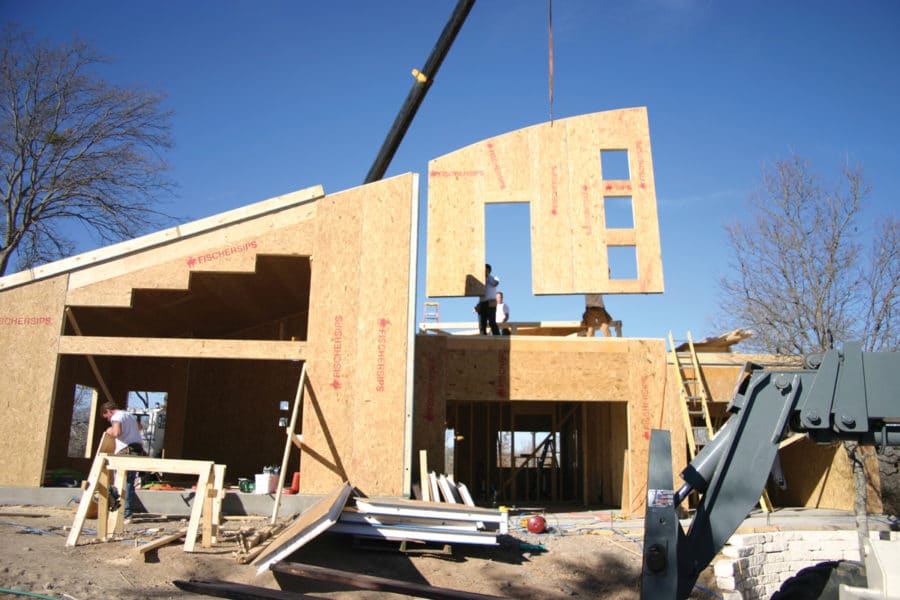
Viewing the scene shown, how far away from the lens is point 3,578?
22.4 ft

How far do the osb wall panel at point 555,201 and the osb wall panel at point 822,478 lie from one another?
5173mm

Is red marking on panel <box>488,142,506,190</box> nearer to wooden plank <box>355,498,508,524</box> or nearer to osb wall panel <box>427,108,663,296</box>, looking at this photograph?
osb wall panel <box>427,108,663,296</box>

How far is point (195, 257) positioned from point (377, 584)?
6973mm

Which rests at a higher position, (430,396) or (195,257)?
(195,257)

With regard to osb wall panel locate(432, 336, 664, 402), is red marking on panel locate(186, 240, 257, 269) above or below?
above

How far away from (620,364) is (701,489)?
8.96 m

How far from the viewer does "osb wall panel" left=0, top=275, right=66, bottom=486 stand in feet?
36.9

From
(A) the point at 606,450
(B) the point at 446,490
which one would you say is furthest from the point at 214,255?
(A) the point at 606,450

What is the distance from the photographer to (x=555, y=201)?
14164 mm

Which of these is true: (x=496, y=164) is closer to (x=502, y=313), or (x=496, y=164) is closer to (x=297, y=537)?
(x=502, y=313)

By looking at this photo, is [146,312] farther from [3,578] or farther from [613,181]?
[613,181]

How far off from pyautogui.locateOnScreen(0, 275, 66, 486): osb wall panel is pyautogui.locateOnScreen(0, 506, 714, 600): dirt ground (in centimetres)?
77

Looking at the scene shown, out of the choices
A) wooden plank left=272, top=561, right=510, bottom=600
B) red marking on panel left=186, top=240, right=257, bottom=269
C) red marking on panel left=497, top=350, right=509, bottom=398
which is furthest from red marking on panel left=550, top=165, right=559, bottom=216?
wooden plank left=272, top=561, right=510, bottom=600

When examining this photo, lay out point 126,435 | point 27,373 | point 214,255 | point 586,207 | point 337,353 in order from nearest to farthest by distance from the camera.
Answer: point 126,435 < point 337,353 < point 27,373 < point 214,255 < point 586,207
